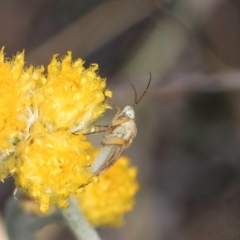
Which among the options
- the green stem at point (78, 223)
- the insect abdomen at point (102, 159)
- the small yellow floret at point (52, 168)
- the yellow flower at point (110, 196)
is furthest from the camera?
the yellow flower at point (110, 196)

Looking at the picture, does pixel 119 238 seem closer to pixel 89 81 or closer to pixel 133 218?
pixel 133 218

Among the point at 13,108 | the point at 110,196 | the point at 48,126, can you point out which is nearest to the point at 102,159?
the point at 48,126

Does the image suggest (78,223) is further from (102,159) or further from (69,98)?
(69,98)

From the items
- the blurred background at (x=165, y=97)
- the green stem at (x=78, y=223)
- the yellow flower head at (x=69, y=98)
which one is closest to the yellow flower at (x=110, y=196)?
the green stem at (x=78, y=223)

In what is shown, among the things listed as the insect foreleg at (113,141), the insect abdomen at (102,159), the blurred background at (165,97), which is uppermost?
the blurred background at (165,97)

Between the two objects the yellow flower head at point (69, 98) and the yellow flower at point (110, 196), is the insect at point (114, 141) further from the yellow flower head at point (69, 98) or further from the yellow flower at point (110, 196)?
the yellow flower at point (110, 196)

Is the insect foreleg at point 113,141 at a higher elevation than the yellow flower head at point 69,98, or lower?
lower

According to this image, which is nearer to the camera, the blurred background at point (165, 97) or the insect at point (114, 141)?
the insect at point (114, 141)
